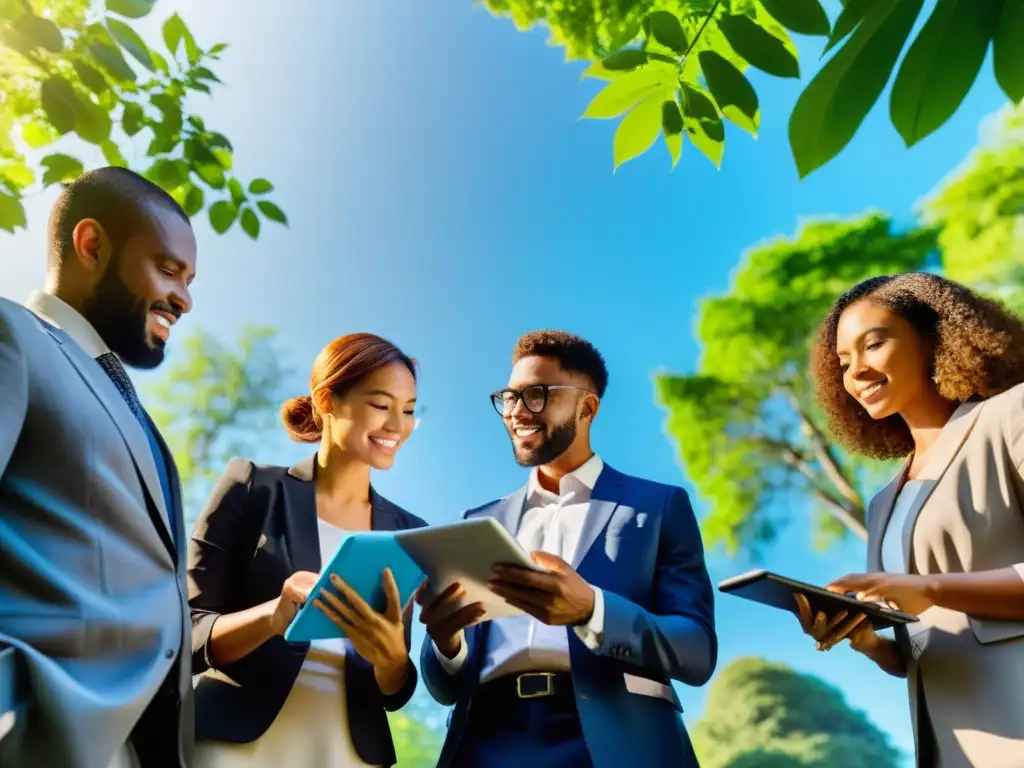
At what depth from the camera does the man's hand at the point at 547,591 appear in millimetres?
2648

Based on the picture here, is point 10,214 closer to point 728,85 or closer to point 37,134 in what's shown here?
point 37,134

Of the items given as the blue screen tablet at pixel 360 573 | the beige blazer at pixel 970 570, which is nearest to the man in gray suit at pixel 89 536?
the blue screen tablet at pixel 360 573

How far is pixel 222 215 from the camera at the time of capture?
3.08 m

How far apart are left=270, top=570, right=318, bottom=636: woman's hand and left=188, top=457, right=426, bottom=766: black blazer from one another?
0.24m

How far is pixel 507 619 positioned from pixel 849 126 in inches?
91.3

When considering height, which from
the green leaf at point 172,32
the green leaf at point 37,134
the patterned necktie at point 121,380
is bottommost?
the patterned necktie at point 121,380

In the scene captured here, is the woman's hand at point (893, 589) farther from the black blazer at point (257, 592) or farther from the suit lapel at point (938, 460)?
the black blazer at point (257, 592)

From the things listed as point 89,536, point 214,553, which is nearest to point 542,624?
point 214,553

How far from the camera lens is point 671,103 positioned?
189cm

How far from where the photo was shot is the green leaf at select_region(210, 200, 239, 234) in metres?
3.05

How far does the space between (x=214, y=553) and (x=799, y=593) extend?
1.89 metres

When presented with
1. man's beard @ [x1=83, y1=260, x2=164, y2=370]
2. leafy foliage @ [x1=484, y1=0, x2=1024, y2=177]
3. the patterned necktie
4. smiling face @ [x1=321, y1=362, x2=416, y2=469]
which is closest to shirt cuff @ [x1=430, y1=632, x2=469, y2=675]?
smiling face @ [x1=321, y1=362, x2=416, y2=469]

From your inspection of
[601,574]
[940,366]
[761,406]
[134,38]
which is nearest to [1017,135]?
[761,406]

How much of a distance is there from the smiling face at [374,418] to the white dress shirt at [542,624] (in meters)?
0.60
